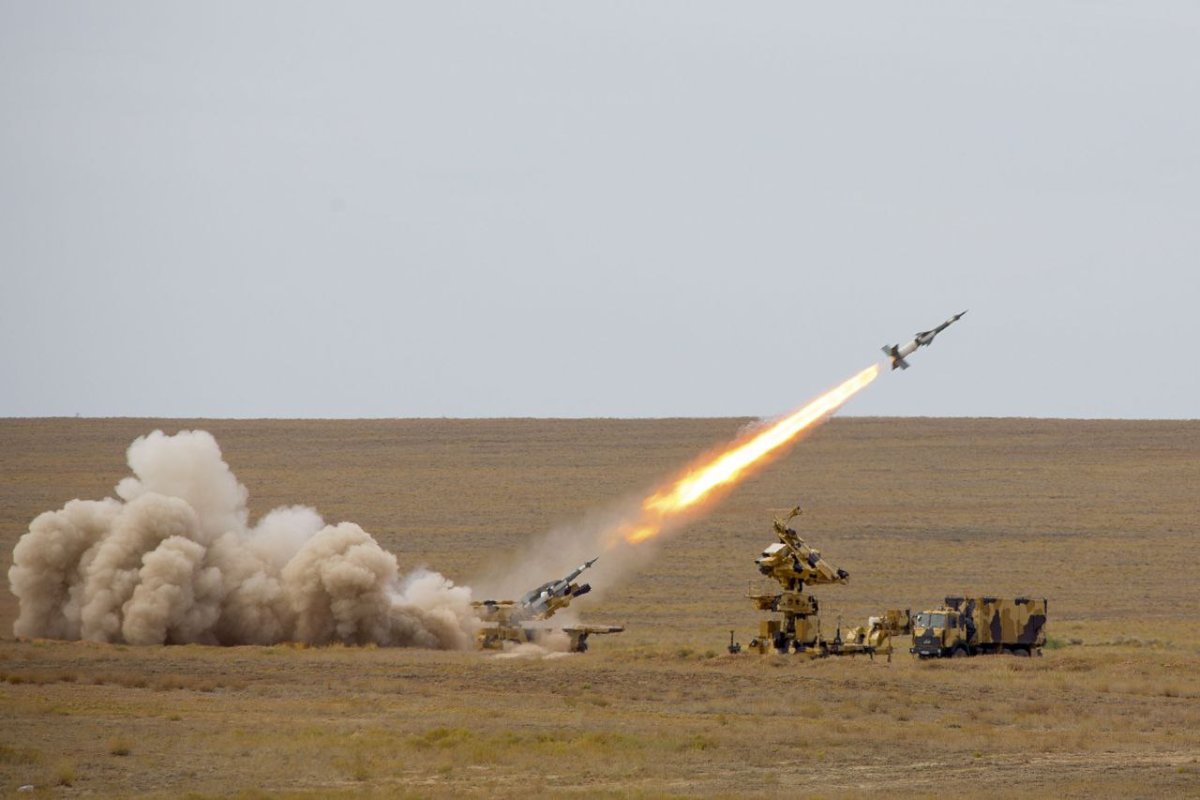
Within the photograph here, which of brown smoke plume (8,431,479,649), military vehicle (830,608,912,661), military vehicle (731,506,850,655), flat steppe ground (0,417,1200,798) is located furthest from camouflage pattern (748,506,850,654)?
brown smoke plume (8,431,479,649)

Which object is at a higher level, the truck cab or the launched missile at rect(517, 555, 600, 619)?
the launched missile at rect(517, 555, 600, 619)

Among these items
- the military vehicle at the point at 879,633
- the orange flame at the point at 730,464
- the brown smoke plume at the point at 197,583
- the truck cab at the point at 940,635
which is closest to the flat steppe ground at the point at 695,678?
the military vehicle at the point at 879,633

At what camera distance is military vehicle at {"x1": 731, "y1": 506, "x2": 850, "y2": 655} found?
1875 inches

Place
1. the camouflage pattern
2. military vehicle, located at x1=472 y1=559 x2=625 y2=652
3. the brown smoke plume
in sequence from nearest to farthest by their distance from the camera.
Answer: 1. the camouflage pattern
2. the brown smoke plume
3. military vehicle, located at x1=472 y1=559 x2=625 y2=652

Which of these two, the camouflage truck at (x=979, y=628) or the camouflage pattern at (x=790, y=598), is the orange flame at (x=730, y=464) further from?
the camouflage truck at (x=979, y=628)

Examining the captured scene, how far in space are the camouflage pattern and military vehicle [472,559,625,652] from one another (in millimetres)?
5125

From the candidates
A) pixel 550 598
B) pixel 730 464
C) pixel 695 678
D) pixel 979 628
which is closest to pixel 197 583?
pixel 550 598

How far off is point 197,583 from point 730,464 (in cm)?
1390

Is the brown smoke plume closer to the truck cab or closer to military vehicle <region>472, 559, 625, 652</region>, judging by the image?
military vehicle <region>472, 559, 625, 652</region>

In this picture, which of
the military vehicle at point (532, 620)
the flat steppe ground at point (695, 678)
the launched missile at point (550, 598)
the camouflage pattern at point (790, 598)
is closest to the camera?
the flat steppe ground at point (695, 678)

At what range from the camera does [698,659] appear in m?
46.5

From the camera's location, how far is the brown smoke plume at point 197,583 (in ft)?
164

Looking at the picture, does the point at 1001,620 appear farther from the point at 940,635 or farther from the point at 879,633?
the point at 879,633

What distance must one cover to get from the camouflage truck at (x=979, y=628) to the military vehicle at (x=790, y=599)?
2526mm
